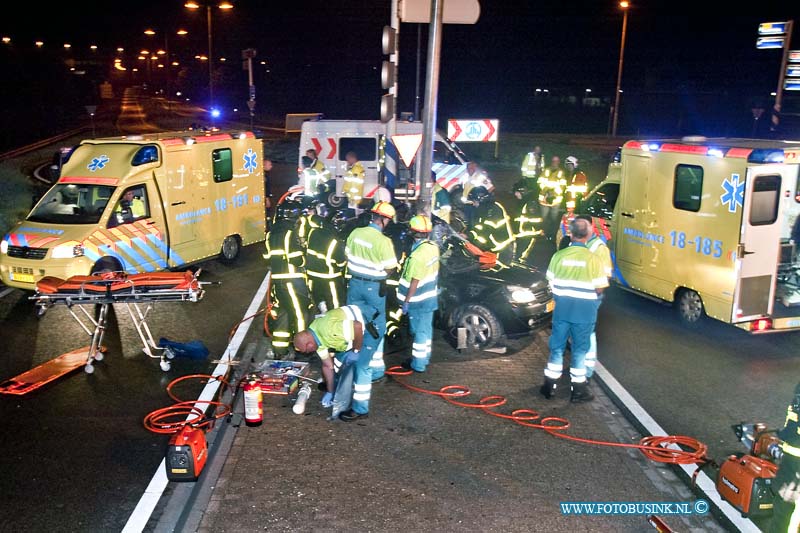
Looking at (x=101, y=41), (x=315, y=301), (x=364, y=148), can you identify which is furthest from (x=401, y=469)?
(x=101, y=41)

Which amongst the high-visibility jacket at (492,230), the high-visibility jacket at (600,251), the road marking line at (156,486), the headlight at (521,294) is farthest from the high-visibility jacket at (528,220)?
the road marking line at (156,486)

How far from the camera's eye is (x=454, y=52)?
69.8m

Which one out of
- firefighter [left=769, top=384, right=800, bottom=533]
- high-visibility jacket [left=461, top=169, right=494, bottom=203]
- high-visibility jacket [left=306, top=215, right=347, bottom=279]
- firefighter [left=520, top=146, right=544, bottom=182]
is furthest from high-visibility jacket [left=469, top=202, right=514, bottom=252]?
firefighter [left=520, top=146, right=544, bottom=182]

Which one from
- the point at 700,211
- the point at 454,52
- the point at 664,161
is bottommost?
the point at 700,211

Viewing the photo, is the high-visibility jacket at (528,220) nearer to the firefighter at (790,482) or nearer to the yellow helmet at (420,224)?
the yellow helmet at (420,224)

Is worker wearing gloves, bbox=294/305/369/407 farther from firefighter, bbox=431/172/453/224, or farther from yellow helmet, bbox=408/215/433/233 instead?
firefighter, bbox=431/172/453/224

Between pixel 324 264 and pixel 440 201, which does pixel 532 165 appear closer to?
pixel 440 201

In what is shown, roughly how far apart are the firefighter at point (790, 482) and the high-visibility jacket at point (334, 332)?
356 centimetres

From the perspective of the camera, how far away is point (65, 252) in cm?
1032

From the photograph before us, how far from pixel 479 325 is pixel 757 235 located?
376 cm

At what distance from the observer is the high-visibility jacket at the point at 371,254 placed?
7.38m

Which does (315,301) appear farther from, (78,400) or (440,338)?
(78,400)

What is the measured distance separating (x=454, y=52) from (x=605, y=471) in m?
67.8

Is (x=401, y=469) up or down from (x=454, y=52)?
down
